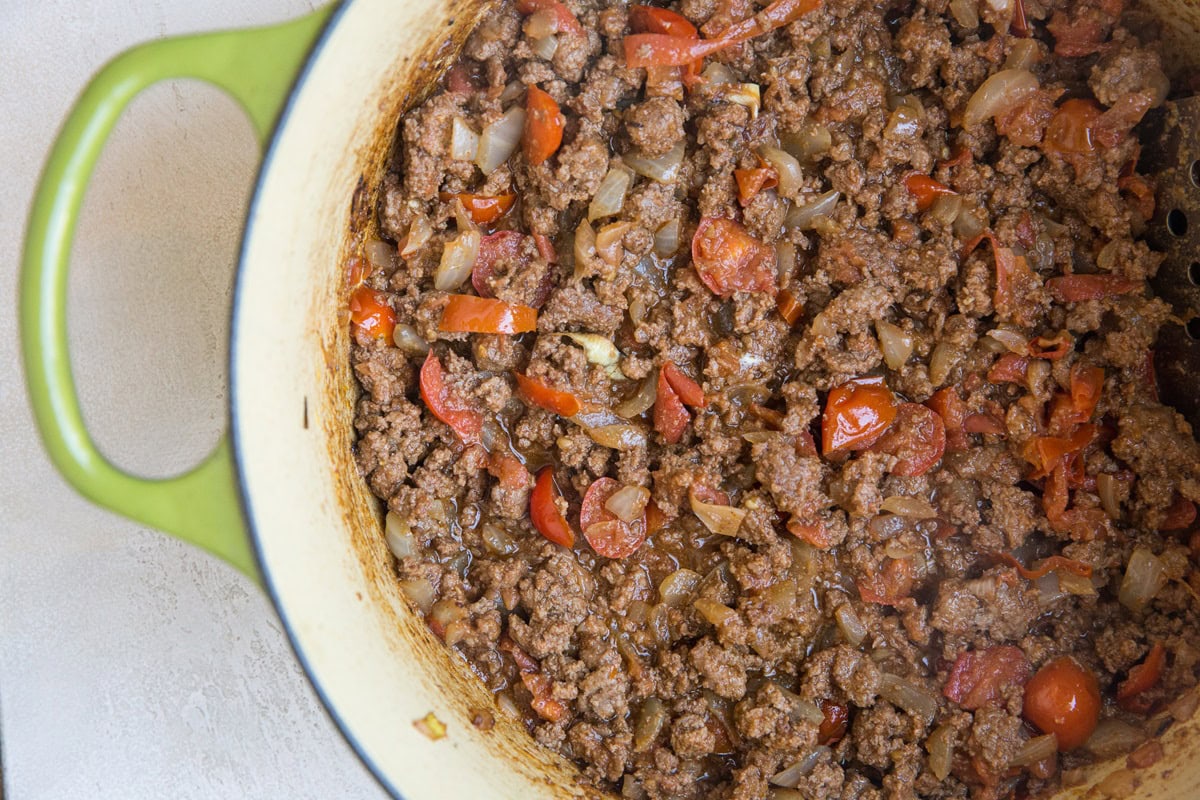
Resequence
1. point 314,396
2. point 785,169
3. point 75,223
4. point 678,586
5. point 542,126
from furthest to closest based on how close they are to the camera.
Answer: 1. point 678,586
2. point 785,169
3. point 542,126
4. point 314,396
5. point 75,223

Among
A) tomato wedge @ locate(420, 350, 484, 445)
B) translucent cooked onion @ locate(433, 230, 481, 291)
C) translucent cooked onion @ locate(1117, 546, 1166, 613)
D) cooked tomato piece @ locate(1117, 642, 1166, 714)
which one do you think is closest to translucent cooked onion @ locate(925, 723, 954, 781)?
cooked tomato piece @ locate(1117, 642, 1166, 714)

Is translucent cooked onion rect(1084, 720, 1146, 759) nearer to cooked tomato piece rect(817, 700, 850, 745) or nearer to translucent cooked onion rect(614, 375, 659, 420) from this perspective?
cooked tomato piece rect(817, 700, 850, 745)

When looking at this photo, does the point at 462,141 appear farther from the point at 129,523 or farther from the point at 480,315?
the point at 129,523

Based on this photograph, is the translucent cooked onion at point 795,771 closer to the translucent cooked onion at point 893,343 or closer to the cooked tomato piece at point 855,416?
the cooked tomato piece at point 855,416

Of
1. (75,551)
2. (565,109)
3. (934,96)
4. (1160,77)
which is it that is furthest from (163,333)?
(1160,77)

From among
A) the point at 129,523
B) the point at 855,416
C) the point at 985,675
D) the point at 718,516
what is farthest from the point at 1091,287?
the point at 129,523

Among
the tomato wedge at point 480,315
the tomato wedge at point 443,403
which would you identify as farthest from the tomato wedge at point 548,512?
the tomato wedge at point 480,315
